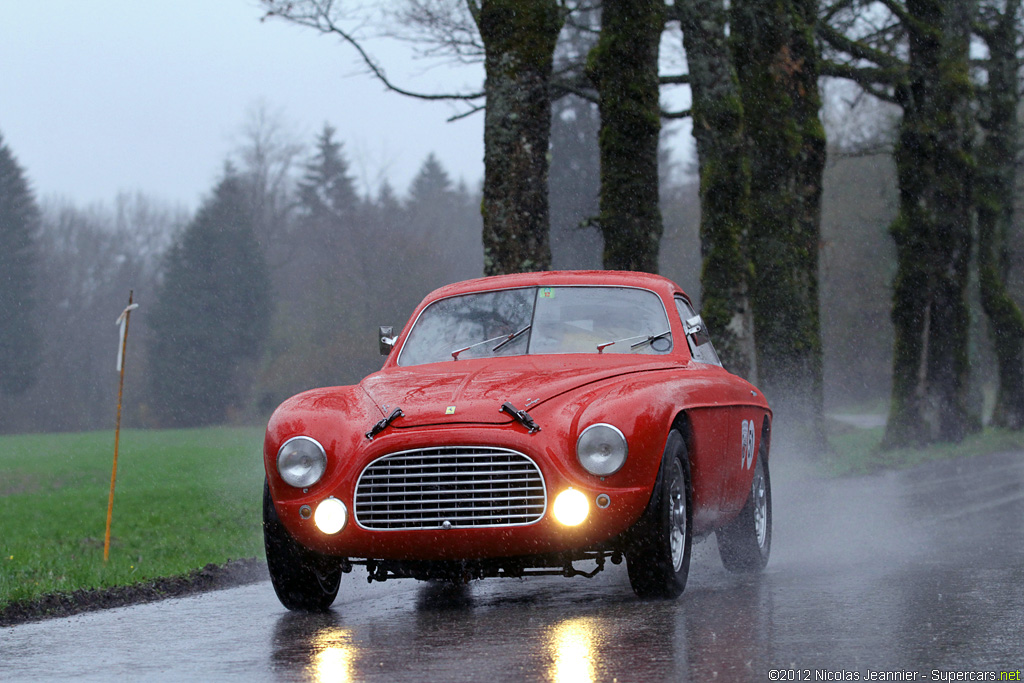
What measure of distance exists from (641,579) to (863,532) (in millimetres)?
5082

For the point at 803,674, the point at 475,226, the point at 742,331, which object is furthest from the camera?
the point at 475,226

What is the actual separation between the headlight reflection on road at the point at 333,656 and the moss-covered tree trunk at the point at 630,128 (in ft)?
31.6

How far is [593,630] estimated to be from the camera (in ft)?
20.4

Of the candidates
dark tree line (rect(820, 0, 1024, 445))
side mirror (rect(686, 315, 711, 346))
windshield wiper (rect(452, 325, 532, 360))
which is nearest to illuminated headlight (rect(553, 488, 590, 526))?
windshield wiper (rect(452, 325, 532, 360))

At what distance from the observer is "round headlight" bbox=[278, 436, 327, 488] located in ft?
22.4

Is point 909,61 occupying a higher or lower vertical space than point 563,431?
higher

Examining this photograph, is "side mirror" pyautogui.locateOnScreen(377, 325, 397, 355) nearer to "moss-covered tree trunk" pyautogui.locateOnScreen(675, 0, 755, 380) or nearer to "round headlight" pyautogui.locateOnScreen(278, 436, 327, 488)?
"round headlight" pyautogui.locateOnScreen(278, 436, 327, 488)

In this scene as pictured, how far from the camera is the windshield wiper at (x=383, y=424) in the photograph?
678 cm

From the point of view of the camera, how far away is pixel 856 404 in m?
A: 60.7

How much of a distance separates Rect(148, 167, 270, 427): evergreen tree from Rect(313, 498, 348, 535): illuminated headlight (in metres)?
54.7

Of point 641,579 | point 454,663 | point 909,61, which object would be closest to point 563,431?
point 641,579

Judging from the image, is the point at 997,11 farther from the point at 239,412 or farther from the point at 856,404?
the point at 239,412

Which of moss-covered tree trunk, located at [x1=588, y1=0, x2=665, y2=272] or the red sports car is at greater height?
moss-covered tree trunk, located at [x1=588, y1=0, x2=665, y2=272]

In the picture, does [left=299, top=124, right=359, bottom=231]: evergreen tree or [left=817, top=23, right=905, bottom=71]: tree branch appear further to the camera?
[left=299, top=124, right=359, bottom=231]: evergreen tree
